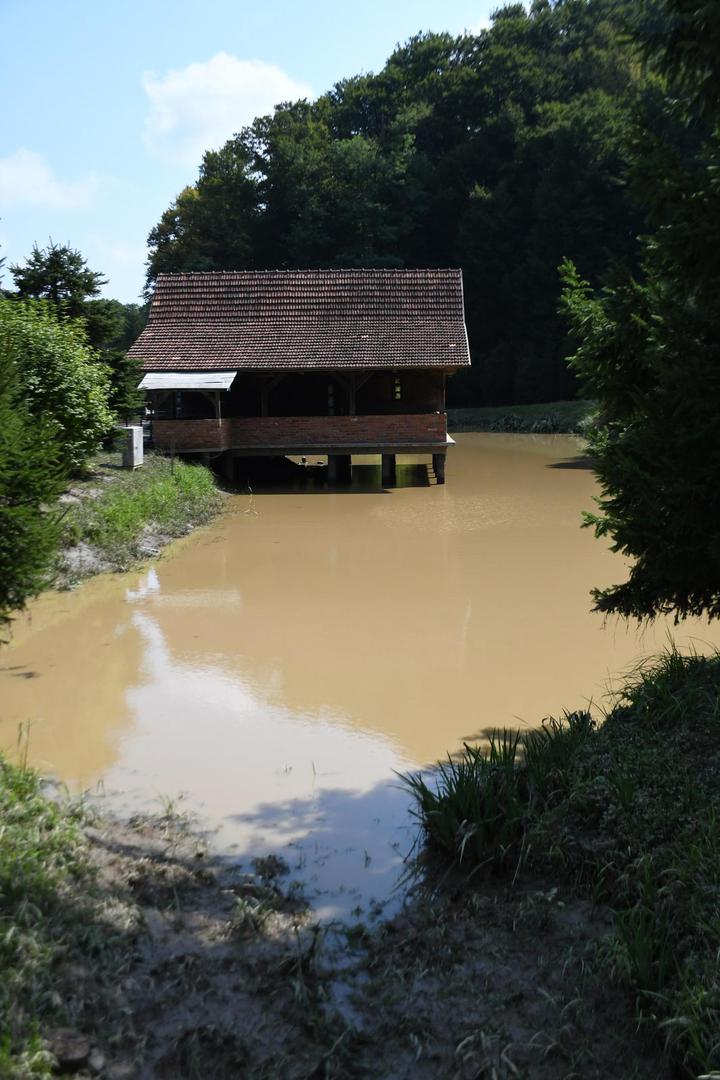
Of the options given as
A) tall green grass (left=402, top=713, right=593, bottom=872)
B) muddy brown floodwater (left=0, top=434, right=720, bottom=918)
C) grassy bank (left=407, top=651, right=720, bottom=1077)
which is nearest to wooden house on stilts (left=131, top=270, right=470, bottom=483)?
muddy brown floodwater (left=0, top=434, right=720, bottom=918)

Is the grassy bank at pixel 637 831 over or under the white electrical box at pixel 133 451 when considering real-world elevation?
under

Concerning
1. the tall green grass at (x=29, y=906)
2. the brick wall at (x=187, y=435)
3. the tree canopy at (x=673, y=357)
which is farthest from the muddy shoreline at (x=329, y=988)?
the brick wall at (x=187, y=435)

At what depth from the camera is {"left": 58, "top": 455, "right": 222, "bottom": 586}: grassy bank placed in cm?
1425

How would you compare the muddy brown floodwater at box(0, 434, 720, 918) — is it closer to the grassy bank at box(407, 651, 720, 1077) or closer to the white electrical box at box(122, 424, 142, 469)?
the grassy bank at box(407, 651, 720, 1077)

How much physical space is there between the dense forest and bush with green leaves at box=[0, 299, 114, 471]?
30.9m

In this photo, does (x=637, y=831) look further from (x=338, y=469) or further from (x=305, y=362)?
(x=338, y=469)

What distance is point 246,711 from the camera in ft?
28.4

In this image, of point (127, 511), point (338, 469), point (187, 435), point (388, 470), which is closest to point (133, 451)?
point (187, 435)

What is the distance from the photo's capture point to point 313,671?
971cm

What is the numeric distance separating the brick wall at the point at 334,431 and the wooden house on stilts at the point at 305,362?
24mm

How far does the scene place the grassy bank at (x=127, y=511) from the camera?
14.2 metres

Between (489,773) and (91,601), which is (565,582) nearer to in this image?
(91,601)

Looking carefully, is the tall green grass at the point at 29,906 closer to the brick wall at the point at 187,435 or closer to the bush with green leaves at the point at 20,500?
the bush with green leaves at the point at 20,500

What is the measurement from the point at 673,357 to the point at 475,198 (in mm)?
46675
